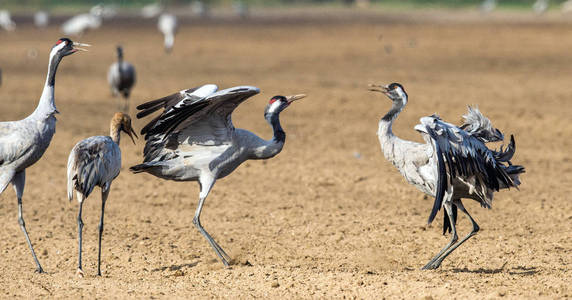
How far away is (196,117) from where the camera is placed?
639 cm

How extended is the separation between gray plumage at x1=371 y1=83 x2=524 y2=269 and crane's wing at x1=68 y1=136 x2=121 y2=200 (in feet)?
A: 6.91

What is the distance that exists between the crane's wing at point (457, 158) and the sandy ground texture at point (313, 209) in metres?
0.68

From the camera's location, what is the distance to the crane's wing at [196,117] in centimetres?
613

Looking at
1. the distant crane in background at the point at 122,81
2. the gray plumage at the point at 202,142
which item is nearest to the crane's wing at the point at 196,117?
the gray plumage at the point at 202,142

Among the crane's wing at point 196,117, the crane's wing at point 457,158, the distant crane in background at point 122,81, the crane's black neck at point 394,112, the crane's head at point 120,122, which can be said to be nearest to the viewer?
the crane's wing at point 457,158

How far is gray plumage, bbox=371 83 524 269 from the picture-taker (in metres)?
5.91

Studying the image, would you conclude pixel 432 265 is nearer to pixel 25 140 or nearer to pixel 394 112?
pixel 394 112

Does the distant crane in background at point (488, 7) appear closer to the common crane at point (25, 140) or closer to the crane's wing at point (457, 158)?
the crane's wing at point (457, 158)

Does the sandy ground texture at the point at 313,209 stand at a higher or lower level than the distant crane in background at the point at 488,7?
lower

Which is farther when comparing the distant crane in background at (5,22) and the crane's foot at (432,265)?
the distant crane in background at (5,22)

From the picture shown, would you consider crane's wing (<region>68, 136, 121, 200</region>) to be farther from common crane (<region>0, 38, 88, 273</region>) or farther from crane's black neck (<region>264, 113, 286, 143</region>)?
crane's black neck (<region>264, 113, 286, 143</region>)

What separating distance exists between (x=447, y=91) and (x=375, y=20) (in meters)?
20.5

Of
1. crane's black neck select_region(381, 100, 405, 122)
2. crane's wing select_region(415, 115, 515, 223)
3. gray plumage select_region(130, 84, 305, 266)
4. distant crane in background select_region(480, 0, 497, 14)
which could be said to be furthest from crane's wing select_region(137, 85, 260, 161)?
distant crane in background select_region(480, 0, 497, 14)

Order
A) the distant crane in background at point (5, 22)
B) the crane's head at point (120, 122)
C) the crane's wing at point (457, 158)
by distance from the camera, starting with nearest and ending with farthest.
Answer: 1. the crane's wing at point (457, 158)
2. the crane's head at point (120, 122)
3. the distant crane in background at point (5, 22)
